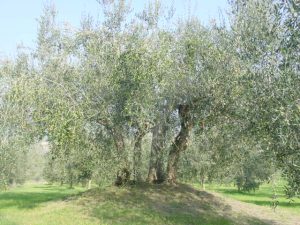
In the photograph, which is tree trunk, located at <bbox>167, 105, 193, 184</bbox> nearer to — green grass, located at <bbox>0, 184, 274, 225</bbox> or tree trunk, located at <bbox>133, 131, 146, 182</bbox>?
tree trunk, located at <bbox>133, 131, 146, 182</bbox>

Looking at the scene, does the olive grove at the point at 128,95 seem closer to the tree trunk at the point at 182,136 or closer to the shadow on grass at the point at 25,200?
the tree trunk at the point at 182,136

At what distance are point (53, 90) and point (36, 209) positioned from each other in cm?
782

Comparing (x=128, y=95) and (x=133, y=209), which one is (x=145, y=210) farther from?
(x=128, y=95)

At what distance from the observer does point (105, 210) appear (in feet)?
73.7

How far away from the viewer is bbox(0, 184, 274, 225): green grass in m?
20.8

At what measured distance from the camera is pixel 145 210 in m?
22.0

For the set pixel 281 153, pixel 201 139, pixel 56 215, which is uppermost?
pixel 201 139

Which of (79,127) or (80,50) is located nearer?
(79,127)

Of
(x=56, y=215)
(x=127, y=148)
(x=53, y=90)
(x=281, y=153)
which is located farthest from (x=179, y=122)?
(x=281, y=153)

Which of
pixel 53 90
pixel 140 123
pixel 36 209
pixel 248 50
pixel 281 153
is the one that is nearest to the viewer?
pixel 281 153

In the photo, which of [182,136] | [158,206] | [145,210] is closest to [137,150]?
[182,136]

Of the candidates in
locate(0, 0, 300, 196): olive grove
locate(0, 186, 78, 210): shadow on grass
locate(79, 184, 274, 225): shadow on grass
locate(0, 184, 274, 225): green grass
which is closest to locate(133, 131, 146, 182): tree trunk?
locate(0, 0, 300, 196): olive grove

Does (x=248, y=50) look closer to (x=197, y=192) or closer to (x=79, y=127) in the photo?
(x=79, y=127)

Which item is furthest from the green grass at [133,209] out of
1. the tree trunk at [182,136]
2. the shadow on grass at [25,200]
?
the tree trunk at [182,136]
